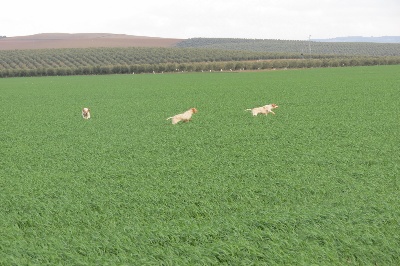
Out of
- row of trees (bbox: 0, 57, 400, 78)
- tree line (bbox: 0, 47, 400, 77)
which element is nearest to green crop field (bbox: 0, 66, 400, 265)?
row of trees (bbox: 0, 57, 400, 78)

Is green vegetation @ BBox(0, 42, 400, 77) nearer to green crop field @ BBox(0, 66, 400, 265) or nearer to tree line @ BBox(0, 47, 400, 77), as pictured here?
tree line @ BBox(0, 47, 400, 77)

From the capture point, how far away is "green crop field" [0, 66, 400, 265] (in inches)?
200

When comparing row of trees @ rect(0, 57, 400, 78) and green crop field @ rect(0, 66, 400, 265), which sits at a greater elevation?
row of trees @ rect(0, 57, 400, 78)

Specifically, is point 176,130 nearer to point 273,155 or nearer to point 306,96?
point 273,155

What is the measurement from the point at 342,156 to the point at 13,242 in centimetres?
610

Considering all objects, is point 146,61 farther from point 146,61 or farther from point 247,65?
point 247,65

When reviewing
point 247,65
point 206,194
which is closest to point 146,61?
point 247,65

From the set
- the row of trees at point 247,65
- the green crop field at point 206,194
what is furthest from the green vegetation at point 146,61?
the green crop field at point 206,194

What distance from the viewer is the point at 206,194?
6.90 m

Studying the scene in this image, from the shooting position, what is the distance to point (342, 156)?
9055 millimetres

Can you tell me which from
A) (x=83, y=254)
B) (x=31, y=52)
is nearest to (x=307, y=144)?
(x=83, y=254)

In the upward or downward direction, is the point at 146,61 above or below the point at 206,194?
above

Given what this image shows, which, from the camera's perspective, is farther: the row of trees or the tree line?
the tree line

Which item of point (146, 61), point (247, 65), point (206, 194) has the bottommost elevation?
point (206, 194)
